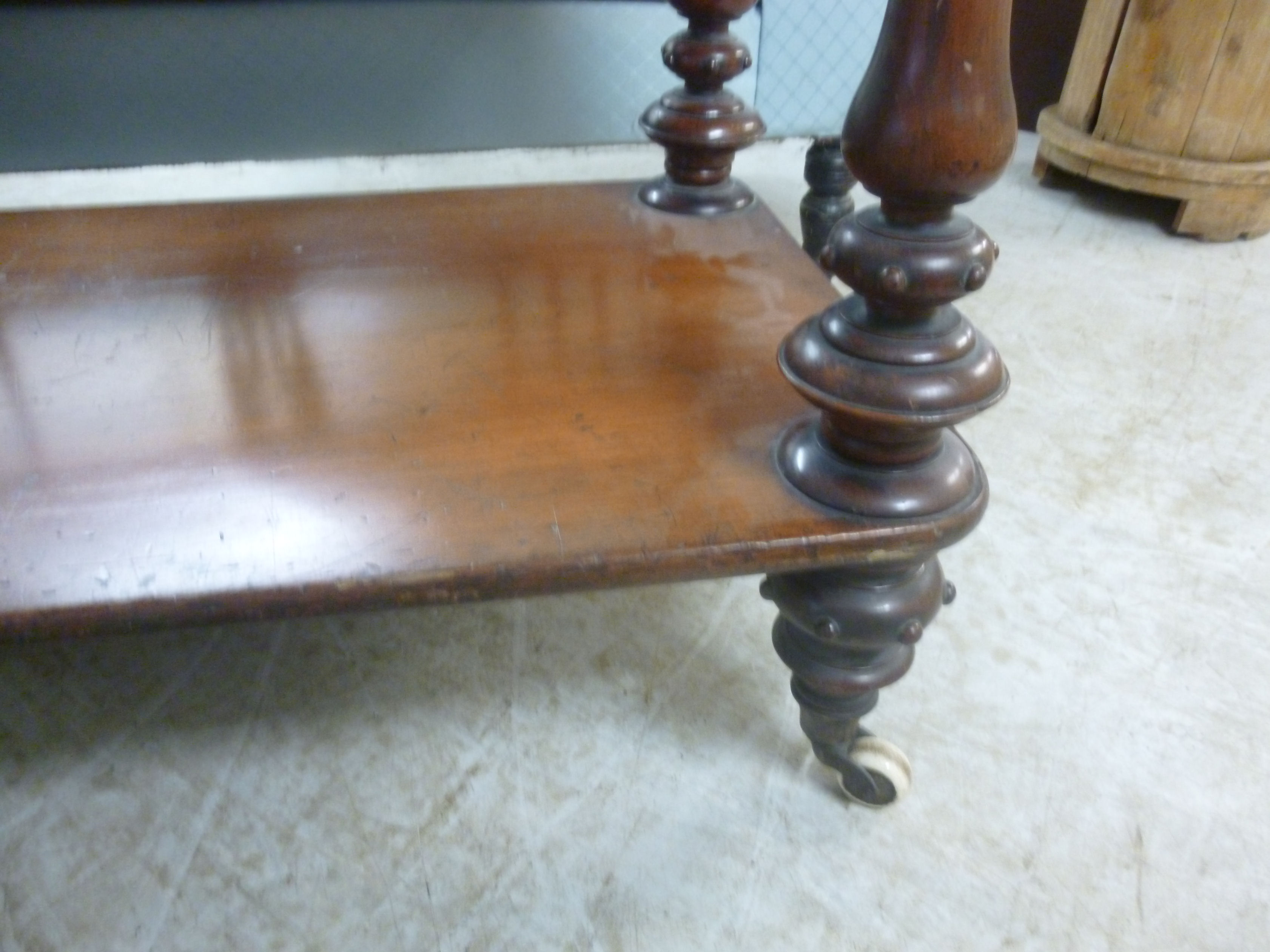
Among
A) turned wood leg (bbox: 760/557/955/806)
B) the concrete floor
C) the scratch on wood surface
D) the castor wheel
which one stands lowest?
the concrete floor

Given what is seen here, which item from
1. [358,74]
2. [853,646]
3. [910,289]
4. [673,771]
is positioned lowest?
[673,771]

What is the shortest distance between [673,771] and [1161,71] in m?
1.40

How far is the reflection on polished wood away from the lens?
0.53 meters

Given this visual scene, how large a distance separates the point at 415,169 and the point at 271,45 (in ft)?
→ 1.57

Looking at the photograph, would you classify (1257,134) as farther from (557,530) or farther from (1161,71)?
(557,530)

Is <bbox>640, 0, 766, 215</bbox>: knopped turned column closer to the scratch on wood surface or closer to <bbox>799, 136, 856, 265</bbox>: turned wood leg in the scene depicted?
<bbox>799, 136, 856, 265</bbox>: turned wood leg

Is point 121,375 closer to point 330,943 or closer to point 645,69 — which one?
point 330,943

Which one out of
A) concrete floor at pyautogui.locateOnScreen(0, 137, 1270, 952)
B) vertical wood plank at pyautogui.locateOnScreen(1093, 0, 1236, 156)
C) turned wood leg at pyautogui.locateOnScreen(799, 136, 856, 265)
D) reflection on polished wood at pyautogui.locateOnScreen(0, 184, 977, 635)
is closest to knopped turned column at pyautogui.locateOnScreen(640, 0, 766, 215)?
reflection on polished wood at pyautogui.locateOnScreen(0, 184, 977, 635)

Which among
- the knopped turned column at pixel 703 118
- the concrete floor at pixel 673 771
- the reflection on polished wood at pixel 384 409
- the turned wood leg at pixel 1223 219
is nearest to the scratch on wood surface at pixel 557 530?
the reflection on polished wood at pixel 384 409

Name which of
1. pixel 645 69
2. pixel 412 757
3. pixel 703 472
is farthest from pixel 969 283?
pixel 645 69

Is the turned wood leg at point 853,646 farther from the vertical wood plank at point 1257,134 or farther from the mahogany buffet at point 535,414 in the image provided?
the vertical wood plank at point 1257,134

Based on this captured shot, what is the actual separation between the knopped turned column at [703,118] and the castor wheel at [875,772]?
0.53 meters

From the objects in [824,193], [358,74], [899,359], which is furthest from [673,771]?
[358,74]

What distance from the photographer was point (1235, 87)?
1463 millimetres
